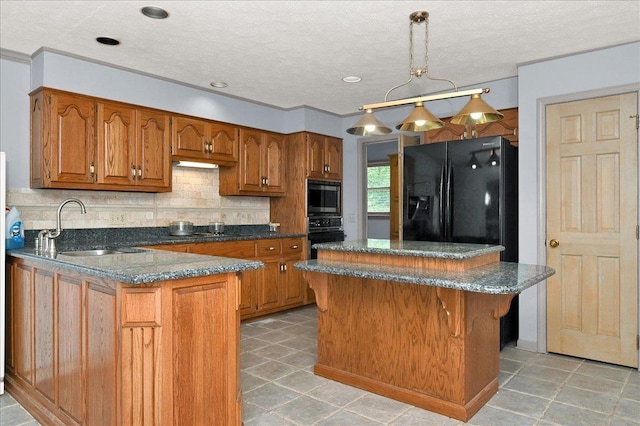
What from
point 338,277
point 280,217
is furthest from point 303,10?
point 280,217

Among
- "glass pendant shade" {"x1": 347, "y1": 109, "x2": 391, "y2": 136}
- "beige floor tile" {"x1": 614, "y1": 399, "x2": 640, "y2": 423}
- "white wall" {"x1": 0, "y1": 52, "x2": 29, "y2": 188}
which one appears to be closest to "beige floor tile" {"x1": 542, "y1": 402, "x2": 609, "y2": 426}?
"beige floor tile" {"x1": 614, "y1": 399, "x2": 640, "y2": 423}

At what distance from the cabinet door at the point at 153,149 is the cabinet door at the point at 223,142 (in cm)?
54

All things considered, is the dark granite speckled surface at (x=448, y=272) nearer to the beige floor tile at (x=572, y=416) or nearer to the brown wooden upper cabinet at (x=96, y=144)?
the beige floor tile at (x=572, y=416)

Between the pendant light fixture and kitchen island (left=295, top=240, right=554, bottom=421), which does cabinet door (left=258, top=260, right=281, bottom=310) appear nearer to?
kitchen island (left=295, top=240, right=554, bottom=421)

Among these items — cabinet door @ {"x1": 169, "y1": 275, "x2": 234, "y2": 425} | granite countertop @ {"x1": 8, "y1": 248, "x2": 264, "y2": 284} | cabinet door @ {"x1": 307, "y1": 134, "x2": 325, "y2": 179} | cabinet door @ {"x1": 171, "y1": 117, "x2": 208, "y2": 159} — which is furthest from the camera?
cabinet door @ {"x1": 307, "y1": 134, "x2": 325, "y2": 179}

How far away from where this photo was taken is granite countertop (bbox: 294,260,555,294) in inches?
83.0

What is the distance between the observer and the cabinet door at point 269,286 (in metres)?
4.87

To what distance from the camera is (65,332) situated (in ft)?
7.55

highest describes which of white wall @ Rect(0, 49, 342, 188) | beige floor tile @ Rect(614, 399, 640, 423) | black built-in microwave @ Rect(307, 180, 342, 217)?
A: white wall @ Rect(0, 49, 342, 188)

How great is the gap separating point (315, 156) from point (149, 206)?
2129 mm

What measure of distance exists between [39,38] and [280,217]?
3193 mm

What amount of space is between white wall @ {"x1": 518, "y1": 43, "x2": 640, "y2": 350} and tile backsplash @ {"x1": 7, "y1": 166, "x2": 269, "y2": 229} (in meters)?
3.18

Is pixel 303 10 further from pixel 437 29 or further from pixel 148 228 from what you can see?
pixel 148 228

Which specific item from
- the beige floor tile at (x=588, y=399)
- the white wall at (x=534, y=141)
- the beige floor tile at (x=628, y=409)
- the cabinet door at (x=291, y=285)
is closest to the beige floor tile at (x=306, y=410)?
the beige floor tile at (x=588, y=399)
